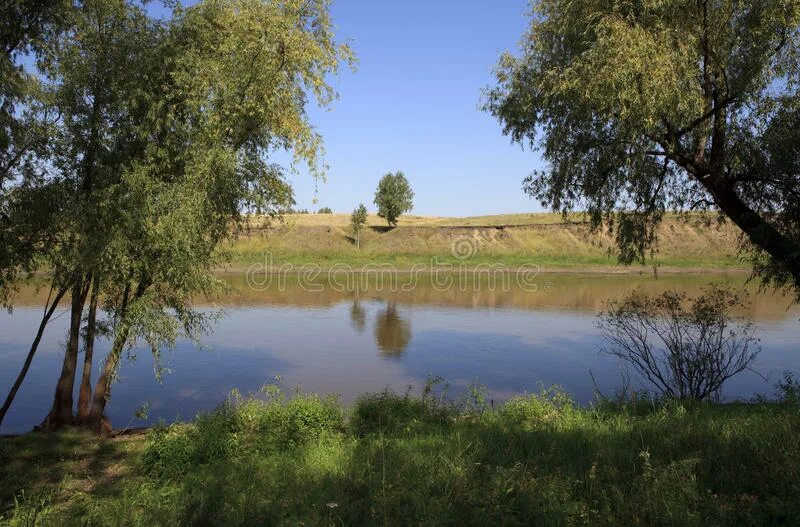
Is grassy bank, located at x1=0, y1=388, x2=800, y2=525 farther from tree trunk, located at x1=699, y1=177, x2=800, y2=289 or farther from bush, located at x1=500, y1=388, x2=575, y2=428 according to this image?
tree trunk, located at x1=699, y1=177, x2=800, y2=289

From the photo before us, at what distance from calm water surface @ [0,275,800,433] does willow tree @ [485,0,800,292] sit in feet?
16.8

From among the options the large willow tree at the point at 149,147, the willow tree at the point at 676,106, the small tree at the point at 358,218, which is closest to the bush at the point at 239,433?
the large willow tree at the point at 149,147

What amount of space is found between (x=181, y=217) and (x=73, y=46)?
4.11m

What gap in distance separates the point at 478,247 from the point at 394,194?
49.9 ft

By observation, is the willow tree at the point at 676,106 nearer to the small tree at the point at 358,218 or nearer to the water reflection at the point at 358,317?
the water reflection at the point at 358,317

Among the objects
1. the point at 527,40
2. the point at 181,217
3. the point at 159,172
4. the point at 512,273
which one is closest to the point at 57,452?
the point at 181,217

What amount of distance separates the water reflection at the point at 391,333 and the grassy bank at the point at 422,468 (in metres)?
10.0

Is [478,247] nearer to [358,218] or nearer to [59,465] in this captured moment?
[358,218]

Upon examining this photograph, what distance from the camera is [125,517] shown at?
5.72 m

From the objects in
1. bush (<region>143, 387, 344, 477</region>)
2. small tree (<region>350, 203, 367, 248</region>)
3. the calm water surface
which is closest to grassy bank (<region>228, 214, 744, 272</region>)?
small tree (<region>350, 203, 367, 248</region>)

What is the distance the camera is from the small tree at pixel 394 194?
79.4 m

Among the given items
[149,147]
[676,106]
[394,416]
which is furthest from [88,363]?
[676,106]

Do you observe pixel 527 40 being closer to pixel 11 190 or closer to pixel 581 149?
pixel 581 149

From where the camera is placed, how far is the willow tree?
9594 mm
